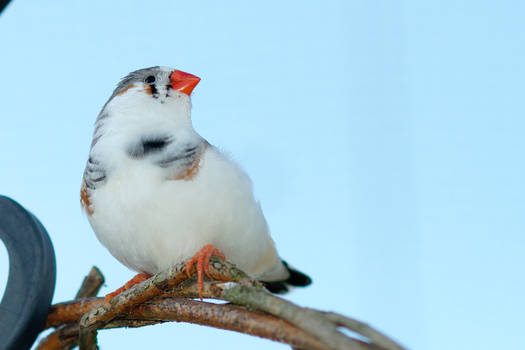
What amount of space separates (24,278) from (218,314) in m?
0.80

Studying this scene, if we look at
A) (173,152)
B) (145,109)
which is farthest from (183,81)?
(173,152)

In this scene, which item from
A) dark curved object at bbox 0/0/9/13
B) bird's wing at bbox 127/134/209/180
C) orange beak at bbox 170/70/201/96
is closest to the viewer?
dark curved object at bbox 0/0/9/13

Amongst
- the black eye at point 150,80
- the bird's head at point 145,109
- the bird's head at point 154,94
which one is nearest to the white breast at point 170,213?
the bird's head at point 145,109

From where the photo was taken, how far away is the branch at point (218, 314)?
3.35ft

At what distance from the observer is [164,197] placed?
1.80 m

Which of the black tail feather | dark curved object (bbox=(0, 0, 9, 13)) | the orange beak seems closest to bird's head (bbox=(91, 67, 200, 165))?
the orange beak

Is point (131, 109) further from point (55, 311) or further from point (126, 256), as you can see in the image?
point (55, 311)

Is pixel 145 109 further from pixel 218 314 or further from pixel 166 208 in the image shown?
pixel 218 314

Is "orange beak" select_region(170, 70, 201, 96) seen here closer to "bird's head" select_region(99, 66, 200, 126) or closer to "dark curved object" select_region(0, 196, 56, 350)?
"bird's head" select_region(99, 66, 200, 126)

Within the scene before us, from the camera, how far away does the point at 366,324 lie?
1.00m

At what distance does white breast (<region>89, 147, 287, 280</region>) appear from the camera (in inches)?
71.5

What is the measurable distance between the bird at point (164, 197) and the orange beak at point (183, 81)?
0.18 metres

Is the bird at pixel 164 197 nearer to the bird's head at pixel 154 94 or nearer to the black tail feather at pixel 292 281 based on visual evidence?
the bird's head at pixel 154 94

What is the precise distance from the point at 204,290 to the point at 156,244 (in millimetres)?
504
